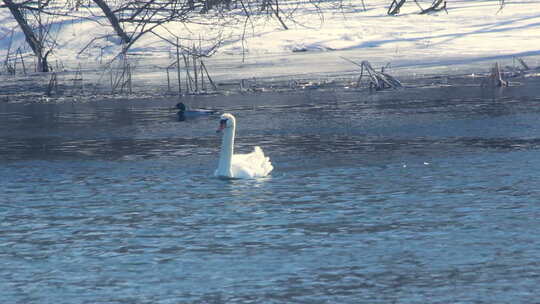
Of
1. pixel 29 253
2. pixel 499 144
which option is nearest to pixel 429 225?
pixel 29 253

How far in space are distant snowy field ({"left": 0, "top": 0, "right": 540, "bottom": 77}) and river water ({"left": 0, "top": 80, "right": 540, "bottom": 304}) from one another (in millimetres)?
9574

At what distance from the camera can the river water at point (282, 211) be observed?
8.39 meters

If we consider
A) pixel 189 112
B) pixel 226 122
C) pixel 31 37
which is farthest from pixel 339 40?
pixel 226 122

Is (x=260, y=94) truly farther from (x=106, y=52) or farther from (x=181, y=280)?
(x=181, y=280)

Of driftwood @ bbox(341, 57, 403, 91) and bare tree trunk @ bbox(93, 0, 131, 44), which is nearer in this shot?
driftwood @ bbox(341, 57, 403, 91)

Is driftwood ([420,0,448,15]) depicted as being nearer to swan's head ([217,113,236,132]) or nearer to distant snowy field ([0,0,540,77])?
distant snowy field ([0,0,540,77])

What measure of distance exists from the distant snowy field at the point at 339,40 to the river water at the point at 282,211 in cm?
957

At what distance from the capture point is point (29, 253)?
964 centimetres

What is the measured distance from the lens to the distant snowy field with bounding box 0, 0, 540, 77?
1163 inches

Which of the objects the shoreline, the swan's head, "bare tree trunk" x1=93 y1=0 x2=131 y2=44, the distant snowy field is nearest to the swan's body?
the shoreline

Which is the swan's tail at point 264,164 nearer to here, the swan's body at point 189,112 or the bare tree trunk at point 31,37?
the swan's body at point 189,112

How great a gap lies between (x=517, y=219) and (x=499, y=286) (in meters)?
2.49

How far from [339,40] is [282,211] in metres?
21.8

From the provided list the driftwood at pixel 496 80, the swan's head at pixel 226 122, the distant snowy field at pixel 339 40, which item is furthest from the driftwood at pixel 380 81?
the swan's head at pixel 226 122
